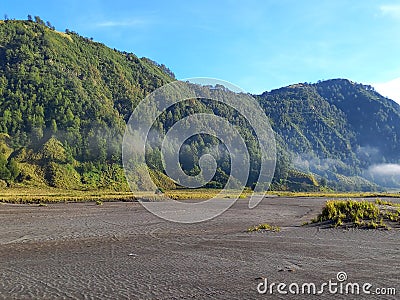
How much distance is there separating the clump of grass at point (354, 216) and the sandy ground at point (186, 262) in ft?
5.23

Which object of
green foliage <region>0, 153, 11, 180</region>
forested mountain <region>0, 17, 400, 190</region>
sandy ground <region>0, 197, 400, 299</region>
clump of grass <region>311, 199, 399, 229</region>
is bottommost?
sandy ground <region>0, 197, 400, 299</region>

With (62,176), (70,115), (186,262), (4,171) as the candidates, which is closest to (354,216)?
(186,262)

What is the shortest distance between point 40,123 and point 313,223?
360 feet

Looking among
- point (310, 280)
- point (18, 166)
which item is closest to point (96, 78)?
point (18, 166)

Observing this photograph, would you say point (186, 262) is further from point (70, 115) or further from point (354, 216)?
point (70, 115)

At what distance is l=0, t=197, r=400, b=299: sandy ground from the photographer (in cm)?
982

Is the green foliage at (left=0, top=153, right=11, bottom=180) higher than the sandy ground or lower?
higher

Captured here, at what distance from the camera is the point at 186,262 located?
13344 mm

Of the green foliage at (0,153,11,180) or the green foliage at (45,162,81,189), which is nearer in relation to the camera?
the green foliage at (0,153,11,180)

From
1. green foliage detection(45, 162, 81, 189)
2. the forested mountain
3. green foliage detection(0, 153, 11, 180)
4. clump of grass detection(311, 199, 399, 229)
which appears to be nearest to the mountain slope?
the forested mountain

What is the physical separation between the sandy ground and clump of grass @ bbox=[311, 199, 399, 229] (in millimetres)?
1595

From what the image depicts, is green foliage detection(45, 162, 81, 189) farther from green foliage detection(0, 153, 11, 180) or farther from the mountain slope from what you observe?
green foliage detection(0, 153, 11, 180)

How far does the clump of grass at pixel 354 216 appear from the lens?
71.6ft

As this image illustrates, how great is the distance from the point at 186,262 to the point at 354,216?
13512 mm
